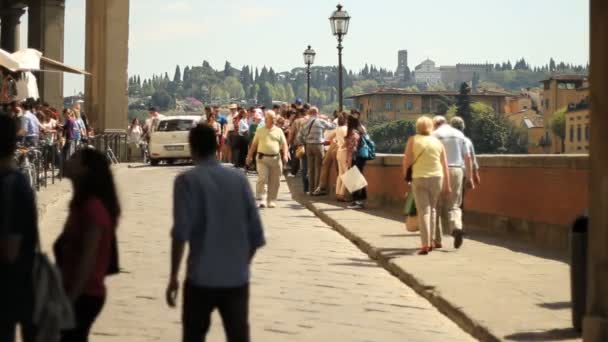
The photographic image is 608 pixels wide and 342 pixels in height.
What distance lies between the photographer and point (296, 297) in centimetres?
1136

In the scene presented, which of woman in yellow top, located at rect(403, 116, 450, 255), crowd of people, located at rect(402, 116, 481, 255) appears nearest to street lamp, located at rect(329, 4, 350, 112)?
crowd of people, located at rect(402, 116, 481, 255)

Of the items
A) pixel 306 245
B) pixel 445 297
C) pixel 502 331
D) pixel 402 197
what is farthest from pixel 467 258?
pixel 402 197

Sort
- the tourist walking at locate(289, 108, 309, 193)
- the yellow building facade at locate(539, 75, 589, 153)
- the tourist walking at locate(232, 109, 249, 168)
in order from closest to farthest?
the tourist walking at locate(289, 108, 309, 193) → the tourist walking at locate(232, 109, 249, 168) → the yellow building facade at locate(539, 75, 589, 153)

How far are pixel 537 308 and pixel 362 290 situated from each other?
2.14 metres

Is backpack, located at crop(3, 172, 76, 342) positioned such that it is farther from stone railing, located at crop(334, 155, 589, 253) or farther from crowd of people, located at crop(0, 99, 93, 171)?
crowd of people, located at crop(0, 99, 93, 171)

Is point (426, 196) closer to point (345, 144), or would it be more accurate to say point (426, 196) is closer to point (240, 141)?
point (345, 144)

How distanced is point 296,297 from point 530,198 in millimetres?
6274

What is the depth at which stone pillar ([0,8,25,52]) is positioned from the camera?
57494 mm

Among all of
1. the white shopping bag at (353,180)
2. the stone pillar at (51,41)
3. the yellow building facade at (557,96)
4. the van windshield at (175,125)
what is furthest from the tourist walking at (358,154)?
the yellow building facade at (557,96)

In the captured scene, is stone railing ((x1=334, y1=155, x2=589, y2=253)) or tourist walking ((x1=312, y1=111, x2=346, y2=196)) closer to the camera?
stone railing ((x1=334, y1=155, x2=589, y2=253))

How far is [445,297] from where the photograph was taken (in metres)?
11.1

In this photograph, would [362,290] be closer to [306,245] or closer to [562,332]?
[562,332]

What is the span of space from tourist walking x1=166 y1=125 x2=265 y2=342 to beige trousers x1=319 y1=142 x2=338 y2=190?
64.0ft

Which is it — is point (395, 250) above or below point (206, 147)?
below
